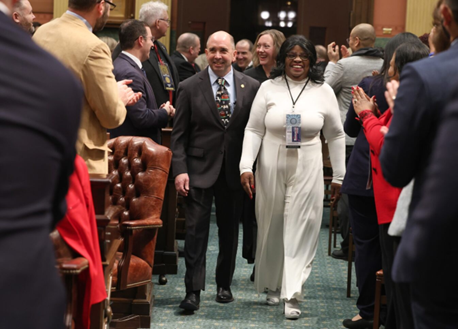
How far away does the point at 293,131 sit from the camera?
166 inches

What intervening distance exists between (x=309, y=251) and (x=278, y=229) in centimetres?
24

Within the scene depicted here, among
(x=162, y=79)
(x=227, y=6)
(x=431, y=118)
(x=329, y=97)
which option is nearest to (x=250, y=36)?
(x=227, y=6)

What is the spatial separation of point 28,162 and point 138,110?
12.0 feet

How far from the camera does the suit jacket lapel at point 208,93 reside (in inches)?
173

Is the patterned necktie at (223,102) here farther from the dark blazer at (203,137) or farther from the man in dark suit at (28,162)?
the man in dark suit at (28,162)

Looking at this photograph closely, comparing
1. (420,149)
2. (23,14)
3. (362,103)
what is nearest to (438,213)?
(420,149)

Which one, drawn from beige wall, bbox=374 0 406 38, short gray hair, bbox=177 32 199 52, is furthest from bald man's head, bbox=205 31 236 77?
beige wall, bbox=374 0 406 38

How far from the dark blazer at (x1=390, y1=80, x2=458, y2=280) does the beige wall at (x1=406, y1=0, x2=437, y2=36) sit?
9624mm

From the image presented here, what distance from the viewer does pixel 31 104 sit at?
4.06ft

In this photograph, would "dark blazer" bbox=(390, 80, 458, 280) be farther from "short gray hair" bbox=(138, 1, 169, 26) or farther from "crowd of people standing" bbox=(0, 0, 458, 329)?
"short gray hair" bbox=(138, 1, 169, 26)

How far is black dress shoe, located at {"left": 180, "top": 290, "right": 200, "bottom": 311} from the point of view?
4305mm

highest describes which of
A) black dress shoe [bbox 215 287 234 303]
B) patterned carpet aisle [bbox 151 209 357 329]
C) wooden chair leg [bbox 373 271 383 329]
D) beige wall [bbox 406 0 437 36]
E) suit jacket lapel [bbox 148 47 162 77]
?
beige wall [bbox 406 0 437 36]

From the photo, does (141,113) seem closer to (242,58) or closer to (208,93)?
(208,93)

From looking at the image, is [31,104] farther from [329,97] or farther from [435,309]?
[329,97]
